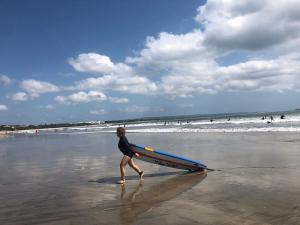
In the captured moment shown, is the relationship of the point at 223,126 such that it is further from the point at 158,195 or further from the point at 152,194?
the point at 158,195

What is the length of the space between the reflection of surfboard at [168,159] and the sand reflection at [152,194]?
39cm

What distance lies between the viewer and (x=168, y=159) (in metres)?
12.5

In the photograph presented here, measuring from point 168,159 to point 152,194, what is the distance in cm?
341

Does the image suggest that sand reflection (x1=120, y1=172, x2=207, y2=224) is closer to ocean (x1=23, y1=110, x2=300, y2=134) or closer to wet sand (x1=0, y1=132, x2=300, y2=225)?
wet sand (x1=0, y1=132, x2=300, y2=225)

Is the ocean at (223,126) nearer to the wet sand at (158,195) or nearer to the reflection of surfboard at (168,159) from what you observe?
the wet sand at (158,195)

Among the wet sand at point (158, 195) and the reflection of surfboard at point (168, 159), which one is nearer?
the wet sand at point (158, 195)

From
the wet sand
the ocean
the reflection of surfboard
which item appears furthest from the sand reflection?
the ocean

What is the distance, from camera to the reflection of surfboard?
1213 centimetres

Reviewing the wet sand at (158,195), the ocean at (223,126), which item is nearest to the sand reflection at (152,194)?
the wet sand at (158,195)

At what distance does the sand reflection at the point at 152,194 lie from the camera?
7.48 m

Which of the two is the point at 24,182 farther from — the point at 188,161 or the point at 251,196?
the point at 251,196

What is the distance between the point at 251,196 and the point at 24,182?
710 centimetres

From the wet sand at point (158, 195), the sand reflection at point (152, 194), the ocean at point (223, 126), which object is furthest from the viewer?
the ocean at point (223, 126)

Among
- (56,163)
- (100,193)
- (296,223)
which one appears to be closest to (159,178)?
(100,193)
